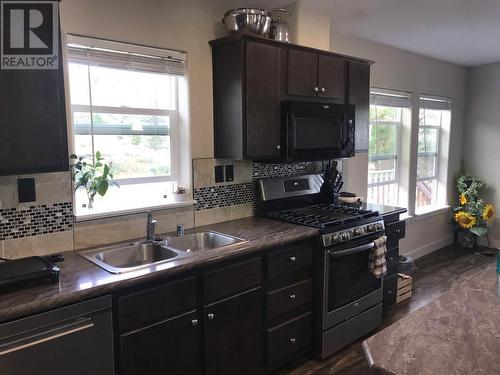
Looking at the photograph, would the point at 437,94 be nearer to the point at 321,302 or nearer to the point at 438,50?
the point at 438,50

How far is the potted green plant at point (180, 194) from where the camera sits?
2.70m

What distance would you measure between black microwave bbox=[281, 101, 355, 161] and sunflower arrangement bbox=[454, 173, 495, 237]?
9.65 feet

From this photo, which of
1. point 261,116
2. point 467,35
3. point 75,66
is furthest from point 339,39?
point 75,66

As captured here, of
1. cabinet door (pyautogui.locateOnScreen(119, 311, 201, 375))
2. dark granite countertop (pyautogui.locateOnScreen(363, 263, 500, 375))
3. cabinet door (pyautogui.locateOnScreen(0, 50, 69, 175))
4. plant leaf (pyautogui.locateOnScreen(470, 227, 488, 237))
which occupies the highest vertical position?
cabinet door (pyautogui.locateOnScreen(0, 50, 69, 175))

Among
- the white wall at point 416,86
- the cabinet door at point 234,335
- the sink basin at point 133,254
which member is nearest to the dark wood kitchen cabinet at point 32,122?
the sink basin at point 133,254

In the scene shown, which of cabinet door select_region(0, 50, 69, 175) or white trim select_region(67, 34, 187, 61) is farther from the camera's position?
white trim select_region(67, 34, 187, 61)

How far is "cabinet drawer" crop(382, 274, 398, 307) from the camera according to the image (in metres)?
3.33

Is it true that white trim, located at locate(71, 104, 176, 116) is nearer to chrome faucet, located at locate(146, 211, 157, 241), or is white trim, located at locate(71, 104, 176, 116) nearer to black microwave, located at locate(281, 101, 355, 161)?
chrome faucet, located at locate(146, 211, 157, 241)

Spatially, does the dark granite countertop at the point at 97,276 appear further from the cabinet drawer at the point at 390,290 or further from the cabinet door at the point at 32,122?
the cabinet drawer at the point at 390,290

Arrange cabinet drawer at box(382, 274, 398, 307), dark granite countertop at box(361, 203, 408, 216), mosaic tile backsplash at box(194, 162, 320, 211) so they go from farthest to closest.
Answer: cabinet drawer at box(382, 274, 398, 307)
dark granite countertop at box(361, 203, 408, 216)
mosaic tile backsplash at box(194, 162, 320, 211)

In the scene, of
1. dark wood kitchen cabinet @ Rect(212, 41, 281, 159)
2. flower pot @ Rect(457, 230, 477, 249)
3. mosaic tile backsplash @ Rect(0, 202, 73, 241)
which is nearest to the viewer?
mosaic tile backsplash @ Rect(0, 202, 73, 241)

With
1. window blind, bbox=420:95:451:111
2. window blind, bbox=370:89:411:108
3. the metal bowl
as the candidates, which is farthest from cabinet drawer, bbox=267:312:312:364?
window blind, bbox=420:95:451:111

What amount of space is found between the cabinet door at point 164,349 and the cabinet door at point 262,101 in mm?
1157

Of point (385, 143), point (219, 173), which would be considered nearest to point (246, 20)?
point (219, 173)
